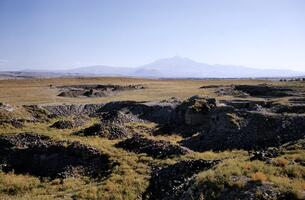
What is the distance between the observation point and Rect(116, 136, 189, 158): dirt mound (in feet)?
102

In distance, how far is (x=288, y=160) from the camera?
68.2ft

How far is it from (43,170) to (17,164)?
2.71 meters

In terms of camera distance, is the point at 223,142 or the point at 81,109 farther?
the point at 81,109

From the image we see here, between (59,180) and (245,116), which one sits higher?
(245,116)

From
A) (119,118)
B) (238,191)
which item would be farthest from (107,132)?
(238,191)

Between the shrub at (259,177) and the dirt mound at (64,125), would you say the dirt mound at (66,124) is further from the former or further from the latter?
the shrub at (259,177)

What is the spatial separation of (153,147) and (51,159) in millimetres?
8207

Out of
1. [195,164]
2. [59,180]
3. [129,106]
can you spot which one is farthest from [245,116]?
[129,106]

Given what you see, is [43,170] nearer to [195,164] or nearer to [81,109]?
[195,164]

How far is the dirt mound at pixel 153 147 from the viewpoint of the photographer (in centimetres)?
3120

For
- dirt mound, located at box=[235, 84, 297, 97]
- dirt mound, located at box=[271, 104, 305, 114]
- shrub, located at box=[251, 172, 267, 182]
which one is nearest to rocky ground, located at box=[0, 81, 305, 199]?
shrub, located at box=[251, 172, 267, 182]

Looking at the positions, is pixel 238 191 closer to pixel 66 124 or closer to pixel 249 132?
pixel 249 132

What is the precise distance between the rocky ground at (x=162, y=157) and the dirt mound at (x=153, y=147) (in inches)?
3.3

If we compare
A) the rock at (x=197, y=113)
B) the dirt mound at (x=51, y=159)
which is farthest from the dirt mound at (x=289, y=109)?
the dirt mound at (x=51, y=159)
